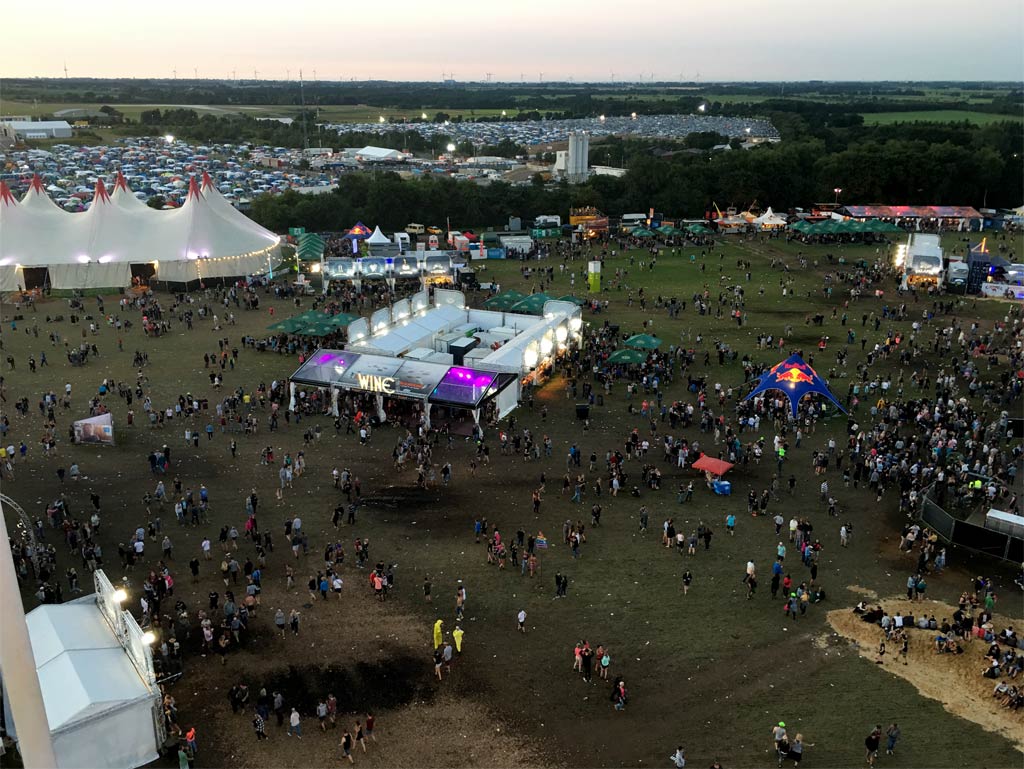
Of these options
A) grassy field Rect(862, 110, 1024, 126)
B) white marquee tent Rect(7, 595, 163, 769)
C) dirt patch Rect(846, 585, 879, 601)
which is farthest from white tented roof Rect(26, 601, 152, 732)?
grassy field Rect(862, 110, 1024, 126)

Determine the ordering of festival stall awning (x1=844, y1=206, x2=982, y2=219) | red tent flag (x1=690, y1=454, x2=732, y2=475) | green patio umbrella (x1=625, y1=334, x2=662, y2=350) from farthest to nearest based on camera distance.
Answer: festival stall awning (x1=844, y1=206, x2=982, y2=219) < green patio umbrella (x1=625, y1=334, x2=662, y2=350) < red tent flag (x1=690, y1=454, x2=732, y2=475)

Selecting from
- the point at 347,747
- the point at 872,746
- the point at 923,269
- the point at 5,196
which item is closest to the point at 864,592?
the point at 872,746

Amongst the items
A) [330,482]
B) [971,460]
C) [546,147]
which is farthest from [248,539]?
[546,147]

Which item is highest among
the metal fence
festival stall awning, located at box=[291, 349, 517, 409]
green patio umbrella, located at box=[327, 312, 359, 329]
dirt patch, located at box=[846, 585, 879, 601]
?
green patio umbrella, located at box=[327, 312, 359, 329]

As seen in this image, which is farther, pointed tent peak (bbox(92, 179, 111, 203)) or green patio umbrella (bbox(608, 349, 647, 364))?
pointed tent peak (bbox(92, 179, 111, 203))

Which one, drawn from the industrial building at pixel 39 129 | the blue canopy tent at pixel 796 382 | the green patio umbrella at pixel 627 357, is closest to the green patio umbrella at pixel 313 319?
the green patio umbrella at pixel 627 357

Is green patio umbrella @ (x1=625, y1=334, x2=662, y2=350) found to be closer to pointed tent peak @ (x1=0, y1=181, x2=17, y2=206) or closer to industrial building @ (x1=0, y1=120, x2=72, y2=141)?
pointed tent peak @ (x1=0, y1=181, x2=17, y2=206)

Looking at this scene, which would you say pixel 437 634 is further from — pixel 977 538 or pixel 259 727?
pixel 977 538
